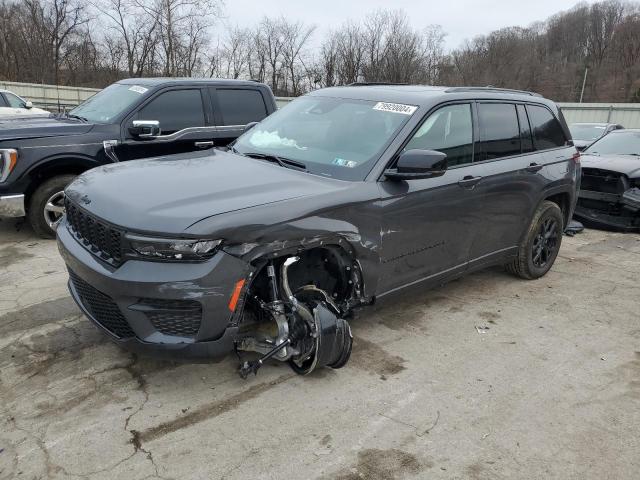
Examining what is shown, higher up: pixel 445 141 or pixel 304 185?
pixel 445 141

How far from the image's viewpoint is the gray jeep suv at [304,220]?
2.81m

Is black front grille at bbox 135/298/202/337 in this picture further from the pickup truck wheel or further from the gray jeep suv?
the pickup truck wheel

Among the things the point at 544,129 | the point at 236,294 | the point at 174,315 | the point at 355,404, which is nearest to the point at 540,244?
the point at 544,129

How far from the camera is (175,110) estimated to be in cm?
669

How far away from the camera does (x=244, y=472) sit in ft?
8.43

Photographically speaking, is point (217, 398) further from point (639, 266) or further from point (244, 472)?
point (639, 266)

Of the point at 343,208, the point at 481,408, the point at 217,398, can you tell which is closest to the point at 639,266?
the point at 481,408

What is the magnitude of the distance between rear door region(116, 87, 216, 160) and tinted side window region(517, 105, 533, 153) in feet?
12.3

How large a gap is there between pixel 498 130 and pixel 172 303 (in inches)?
127

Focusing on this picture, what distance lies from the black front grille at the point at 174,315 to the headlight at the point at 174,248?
0.76 ft

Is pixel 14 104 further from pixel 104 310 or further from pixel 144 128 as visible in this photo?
pixel 104 310

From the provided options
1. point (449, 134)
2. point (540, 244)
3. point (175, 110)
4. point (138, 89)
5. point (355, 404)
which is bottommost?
point (355, 404)

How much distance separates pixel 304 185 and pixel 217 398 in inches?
54.8

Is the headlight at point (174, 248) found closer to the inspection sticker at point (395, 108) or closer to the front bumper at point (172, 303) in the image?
the front bumper at point (172, 303)
